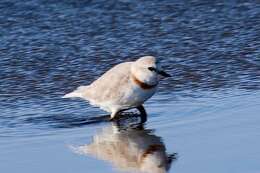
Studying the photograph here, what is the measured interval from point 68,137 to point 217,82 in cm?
227

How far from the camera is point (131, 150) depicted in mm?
8117

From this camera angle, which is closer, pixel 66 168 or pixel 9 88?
pixel 66 168

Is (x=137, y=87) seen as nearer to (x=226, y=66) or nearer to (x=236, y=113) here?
(x=236, y=113)

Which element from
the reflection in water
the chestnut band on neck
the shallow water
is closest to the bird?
the chestnut band on neck

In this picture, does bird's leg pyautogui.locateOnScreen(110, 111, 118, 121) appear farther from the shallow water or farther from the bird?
the shallow water

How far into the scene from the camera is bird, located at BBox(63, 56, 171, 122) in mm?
9156

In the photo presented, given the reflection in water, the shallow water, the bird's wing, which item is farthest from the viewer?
the bird's wing

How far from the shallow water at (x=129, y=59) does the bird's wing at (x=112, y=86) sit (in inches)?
8.3

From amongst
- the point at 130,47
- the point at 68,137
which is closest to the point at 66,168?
the point at 68,137

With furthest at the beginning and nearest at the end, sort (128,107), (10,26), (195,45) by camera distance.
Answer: (10,26) → (195,45) → (128,107)

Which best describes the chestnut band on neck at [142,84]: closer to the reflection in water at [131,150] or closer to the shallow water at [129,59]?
the shallow water at [129,59]

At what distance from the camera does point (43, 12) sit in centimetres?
1390

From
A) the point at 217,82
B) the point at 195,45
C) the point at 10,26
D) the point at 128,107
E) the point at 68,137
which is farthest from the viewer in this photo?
the point at 10,26

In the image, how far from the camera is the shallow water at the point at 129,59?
25.8ft
